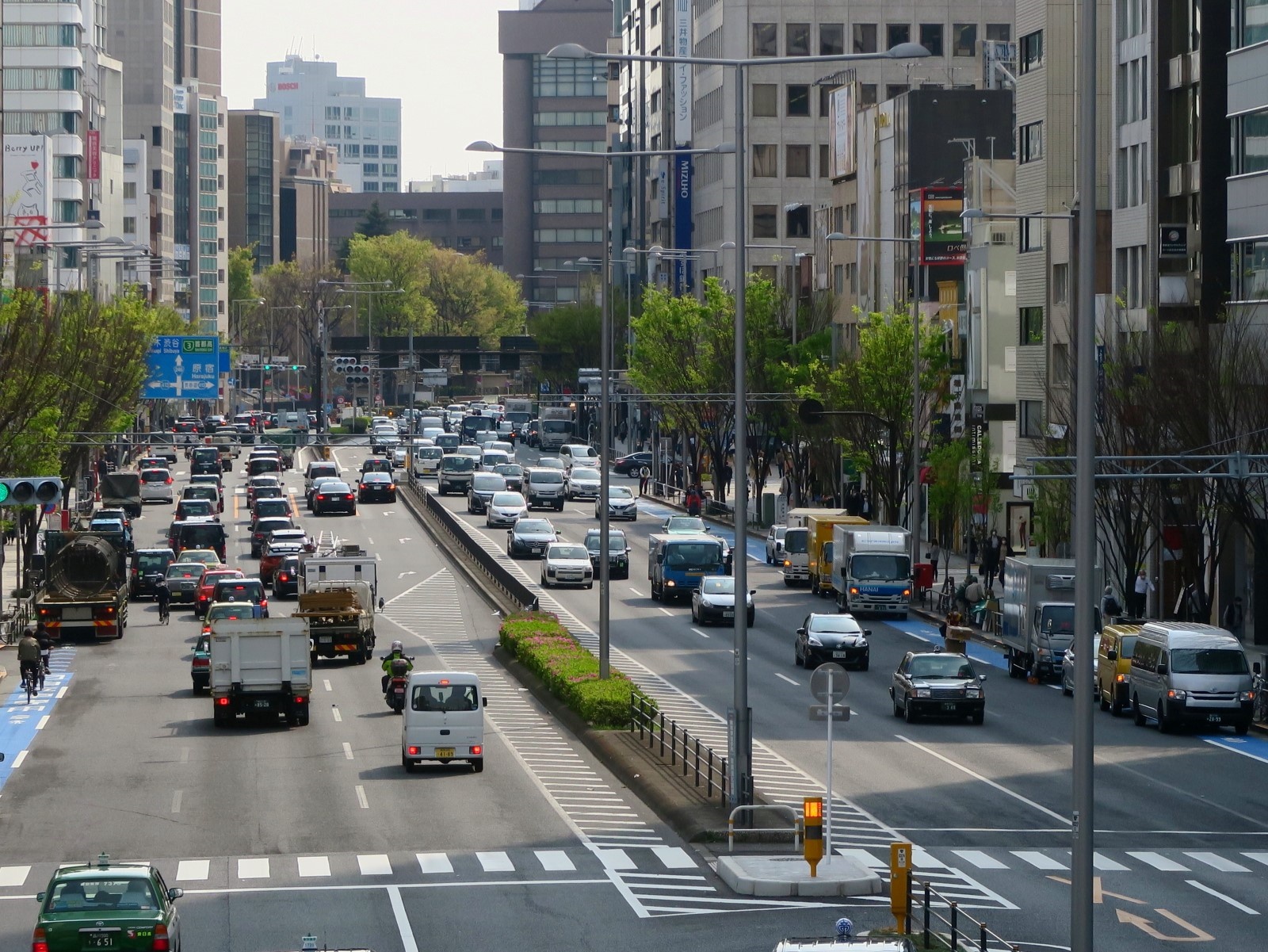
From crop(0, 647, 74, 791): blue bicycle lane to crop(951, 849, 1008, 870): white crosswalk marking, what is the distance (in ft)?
54.0

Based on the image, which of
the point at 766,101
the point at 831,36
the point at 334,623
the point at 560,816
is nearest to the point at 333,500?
the point at 334,623

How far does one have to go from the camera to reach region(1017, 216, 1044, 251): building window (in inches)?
2933

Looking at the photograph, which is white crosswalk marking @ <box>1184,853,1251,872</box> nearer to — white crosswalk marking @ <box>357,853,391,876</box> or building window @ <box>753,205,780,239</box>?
white crosswalk marking @ <box>357,853,391,876</box>

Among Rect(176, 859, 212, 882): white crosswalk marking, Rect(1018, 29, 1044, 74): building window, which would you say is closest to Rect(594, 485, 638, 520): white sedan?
Rect(1018, 29, 1044, 74): building window

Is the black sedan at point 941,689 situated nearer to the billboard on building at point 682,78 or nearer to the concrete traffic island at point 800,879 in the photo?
the concrete traffic island at point 800,879

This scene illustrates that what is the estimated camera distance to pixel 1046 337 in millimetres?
73500

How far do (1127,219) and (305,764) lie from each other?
122ft

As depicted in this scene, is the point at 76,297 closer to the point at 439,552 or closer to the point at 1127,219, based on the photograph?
the point at 439,552

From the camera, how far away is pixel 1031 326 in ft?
248

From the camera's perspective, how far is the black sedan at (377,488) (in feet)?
358

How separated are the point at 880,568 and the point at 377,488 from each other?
4798 centimetres

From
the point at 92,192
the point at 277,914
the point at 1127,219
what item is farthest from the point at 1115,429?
the point at 92,192

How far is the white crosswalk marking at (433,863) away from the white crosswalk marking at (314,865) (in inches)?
48.0

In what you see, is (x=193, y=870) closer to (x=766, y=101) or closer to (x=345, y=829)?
(x=345, y=829)
